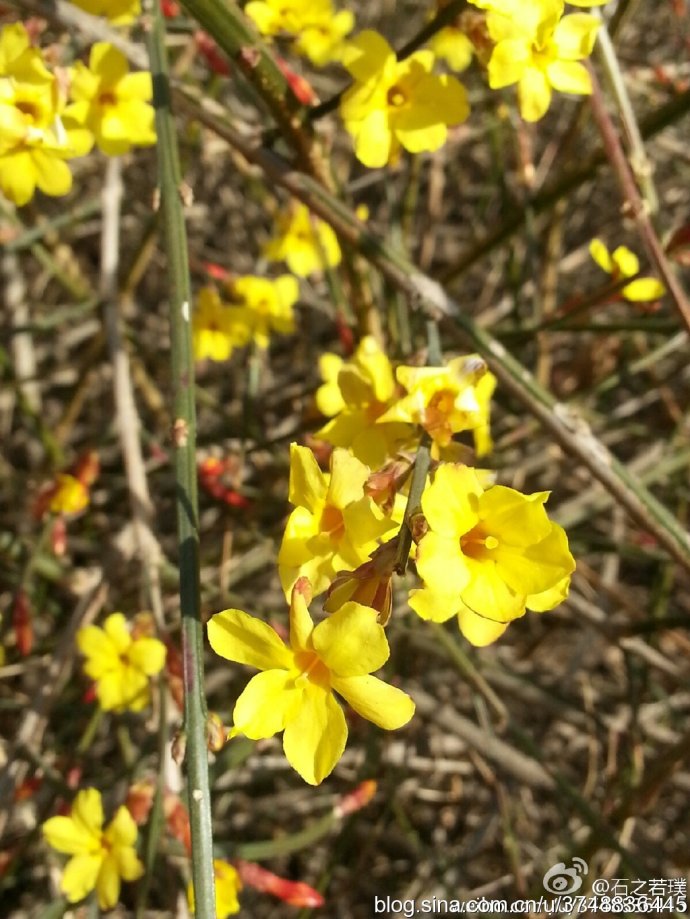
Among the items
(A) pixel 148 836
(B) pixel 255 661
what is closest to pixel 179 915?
(A) pixel 148 836

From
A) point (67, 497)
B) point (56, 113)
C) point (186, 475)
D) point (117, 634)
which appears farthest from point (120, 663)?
point (56, 113)

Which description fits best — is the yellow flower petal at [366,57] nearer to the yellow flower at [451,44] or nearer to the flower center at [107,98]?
the yellow flower at [451,44]

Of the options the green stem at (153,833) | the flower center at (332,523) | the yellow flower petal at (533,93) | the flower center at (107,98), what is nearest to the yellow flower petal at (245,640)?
the flower center at (332,523)

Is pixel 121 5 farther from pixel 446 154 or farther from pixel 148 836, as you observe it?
pixel 446 154

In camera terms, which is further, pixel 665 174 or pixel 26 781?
pixel 665 174

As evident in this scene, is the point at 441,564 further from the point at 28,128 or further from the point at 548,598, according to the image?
the point at 28,128

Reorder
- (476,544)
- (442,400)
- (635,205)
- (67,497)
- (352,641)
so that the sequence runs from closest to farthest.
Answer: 1. (352,641)
2. (476,544)
3. (442,400)
4. (635,205)
5. (67,497)

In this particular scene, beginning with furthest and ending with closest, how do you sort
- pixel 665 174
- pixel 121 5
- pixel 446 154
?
pixel 665 174 < pixel 446 154 < pixel 121 5
